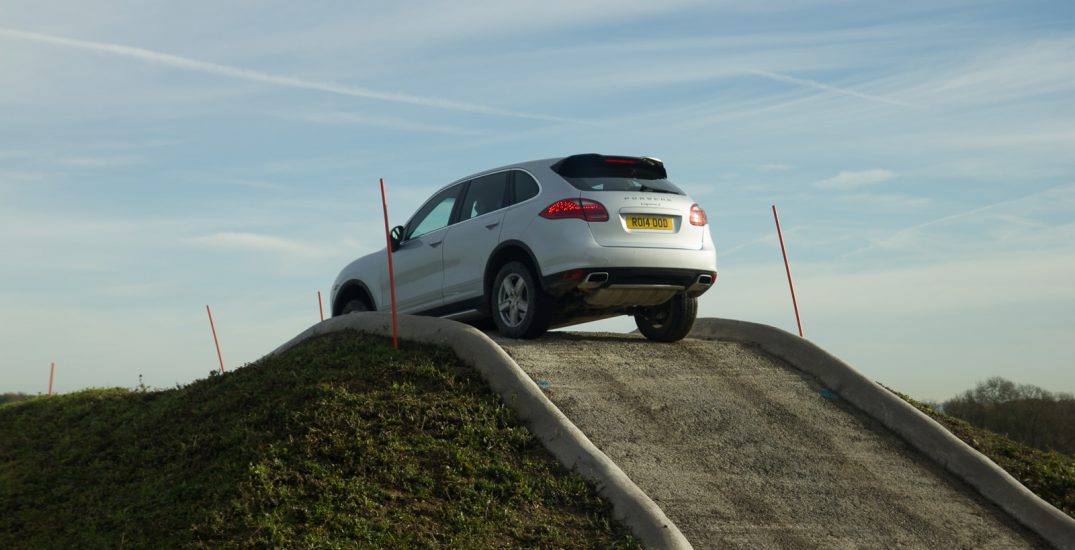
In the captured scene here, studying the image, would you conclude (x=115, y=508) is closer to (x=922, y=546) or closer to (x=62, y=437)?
(x=62, y=437)

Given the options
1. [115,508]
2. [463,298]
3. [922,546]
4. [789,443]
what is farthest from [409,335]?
[922,546]

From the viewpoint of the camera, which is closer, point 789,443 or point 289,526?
point 289,526

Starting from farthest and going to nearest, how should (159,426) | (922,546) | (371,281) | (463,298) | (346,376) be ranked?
(371,281) → (463,298) → (159,426) → (346,376) → (922,546)

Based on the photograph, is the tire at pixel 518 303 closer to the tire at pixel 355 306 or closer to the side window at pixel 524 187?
the side window at pixel 524 187

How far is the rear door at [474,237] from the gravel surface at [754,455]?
0.94 m

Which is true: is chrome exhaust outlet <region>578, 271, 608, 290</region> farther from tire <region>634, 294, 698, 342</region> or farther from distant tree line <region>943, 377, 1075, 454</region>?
distant tree line <region>943, 377, 1075, 454</region>

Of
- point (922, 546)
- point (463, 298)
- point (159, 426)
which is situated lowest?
point (922, 546)

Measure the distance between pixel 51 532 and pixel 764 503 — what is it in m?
6.82

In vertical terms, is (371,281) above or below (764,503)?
above

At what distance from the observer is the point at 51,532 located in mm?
9938

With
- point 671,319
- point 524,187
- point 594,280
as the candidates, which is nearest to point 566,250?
point 594,280

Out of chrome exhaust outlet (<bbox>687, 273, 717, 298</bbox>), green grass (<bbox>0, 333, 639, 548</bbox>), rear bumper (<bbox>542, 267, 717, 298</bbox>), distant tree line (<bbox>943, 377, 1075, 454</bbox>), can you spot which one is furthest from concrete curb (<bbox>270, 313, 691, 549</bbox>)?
distant tree line (<bbox>943, 377, 1075, 454</bbox>)

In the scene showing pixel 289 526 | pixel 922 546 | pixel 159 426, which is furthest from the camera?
pixel 159 426

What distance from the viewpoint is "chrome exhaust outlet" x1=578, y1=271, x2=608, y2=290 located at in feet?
36.9
